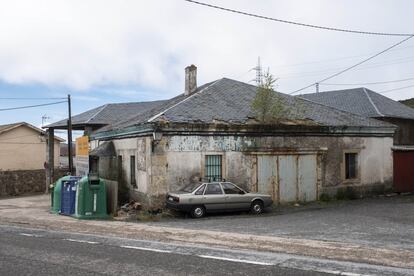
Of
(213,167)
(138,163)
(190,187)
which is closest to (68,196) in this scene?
(138,163)

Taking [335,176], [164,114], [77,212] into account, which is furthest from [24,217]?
[335,176]

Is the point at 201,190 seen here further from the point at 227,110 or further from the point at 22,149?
the point at 22,149

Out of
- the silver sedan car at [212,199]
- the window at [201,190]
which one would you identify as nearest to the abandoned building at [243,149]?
the silver sedan car at [212,199]

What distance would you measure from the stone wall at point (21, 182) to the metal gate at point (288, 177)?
23.6 m

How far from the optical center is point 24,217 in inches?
832

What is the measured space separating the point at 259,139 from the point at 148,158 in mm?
4915

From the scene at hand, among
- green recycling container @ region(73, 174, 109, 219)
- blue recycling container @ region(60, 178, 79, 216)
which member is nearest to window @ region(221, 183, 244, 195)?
green recycling container @ region(73, 174, 109, 219)

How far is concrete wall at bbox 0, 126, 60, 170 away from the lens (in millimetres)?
50500

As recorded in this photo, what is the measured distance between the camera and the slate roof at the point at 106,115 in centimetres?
3644

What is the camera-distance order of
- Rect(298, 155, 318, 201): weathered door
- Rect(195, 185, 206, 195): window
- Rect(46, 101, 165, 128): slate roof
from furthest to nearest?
1. Rect(46, 101, 165, 128): slate roof
2. Rect(298, 155, 318, 201): weathered door
3. Rect(195, 185, 206, 195): window

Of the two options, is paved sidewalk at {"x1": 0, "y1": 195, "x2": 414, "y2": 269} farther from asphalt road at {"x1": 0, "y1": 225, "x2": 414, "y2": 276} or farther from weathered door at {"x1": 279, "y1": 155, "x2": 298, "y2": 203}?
weathered door at {"x1": 279, "y1": 155, "x2": 298, "y2": 203}

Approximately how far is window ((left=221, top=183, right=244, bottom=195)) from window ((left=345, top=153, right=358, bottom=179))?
24.2ft

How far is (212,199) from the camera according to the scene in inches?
765

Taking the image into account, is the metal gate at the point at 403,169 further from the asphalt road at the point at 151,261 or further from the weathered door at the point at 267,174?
the asphalt road at the point at 151,261
